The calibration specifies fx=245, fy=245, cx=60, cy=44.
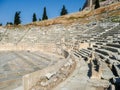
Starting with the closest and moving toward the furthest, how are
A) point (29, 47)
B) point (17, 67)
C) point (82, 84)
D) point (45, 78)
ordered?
point (82, 84)
point (45, 78)
point (17, 67)
point (29, 47)

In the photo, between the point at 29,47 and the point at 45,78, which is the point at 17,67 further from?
the point at 29,47

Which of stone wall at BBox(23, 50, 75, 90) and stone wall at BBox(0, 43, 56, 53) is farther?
stone wall at BBox(0, 43, 56, 53)

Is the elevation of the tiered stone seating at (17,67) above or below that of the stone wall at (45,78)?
below

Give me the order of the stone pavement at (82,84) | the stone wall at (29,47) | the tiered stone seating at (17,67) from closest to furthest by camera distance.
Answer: the stone pavement at (82,84) → the tiered stone seating at (17,67) → the stone wall at (29,47)

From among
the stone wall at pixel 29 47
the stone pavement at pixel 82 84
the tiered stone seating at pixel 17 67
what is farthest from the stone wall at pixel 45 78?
the stone wall at pixel 29 47

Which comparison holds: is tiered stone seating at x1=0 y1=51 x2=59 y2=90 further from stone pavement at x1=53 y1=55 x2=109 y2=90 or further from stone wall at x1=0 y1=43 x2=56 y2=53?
stone wall at x1=0 y1=43 x2=56 y2=53

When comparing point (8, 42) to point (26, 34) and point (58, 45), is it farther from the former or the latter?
point (58, 45)

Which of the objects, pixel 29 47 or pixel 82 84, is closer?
pixel 82 84

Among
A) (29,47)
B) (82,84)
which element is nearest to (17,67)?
(82,84)

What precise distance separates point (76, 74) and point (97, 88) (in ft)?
8.28

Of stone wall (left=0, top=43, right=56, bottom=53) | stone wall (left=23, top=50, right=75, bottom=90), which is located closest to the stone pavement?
stone wall (left=23, top=50, right=75, bottom=90)

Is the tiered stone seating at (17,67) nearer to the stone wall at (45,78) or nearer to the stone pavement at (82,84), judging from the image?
the stone wall at (45,78)

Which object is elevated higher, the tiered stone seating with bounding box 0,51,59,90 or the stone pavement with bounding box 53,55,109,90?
the stone pavement with bounding box 53,55,109,90

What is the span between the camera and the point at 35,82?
988 centimetres
